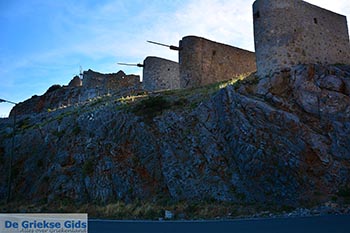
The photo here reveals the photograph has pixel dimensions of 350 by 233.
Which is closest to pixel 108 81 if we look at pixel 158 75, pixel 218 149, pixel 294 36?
pixel 158 75

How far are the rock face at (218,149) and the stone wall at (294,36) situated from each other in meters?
1.19

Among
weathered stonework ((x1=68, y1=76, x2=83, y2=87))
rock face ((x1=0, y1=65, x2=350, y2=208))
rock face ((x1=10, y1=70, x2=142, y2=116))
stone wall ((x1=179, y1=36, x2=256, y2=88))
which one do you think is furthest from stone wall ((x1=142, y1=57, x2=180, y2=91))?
weathered stonework ((x1=68, y1=76, x2=83, y2=87))

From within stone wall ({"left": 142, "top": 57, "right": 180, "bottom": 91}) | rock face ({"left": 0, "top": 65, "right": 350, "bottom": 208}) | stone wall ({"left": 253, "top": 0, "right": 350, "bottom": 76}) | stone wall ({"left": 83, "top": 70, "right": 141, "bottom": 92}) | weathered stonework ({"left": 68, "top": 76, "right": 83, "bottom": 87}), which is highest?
weathered stonework ({"left": 68, "top": 76, "right": 83, "bottom": 87})

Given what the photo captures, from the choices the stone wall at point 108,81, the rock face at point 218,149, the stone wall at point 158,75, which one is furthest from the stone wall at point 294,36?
the stone wall at point 108,81

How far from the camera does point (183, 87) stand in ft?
89.5

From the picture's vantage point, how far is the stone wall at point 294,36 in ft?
62.0

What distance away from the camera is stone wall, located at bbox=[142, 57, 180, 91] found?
3631 centimetres

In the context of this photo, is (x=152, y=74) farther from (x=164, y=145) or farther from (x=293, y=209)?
(x=293, y=209)

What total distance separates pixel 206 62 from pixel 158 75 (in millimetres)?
10082

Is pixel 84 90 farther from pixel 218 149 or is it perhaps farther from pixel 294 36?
pixel 294 36

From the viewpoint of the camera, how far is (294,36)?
19.1m

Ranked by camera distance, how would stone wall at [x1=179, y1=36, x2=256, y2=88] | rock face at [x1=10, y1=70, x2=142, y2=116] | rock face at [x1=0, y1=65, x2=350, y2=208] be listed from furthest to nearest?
rock face at [x1=10, y1=70, x2=142, y2=116]
stone wall at [x1=179, y1=36, x2=256, y2=88]
rock face at [x1=0, y1=65, x2=350, y2=208]

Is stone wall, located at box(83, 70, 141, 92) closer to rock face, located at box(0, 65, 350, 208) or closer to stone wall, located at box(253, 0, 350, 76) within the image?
rock face, located at box(0, 65, 350, 208)

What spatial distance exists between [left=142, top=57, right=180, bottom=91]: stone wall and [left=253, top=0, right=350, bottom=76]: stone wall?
17676 mm
